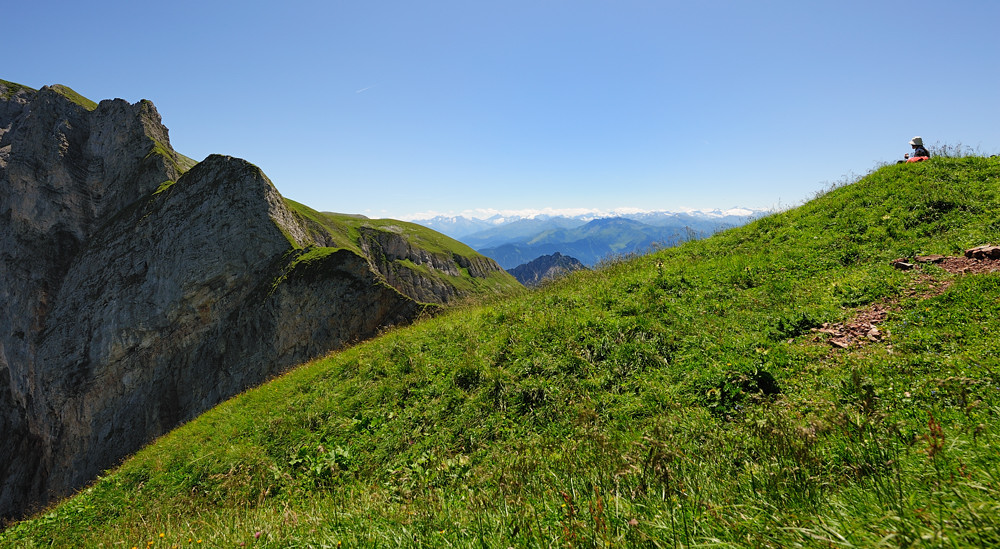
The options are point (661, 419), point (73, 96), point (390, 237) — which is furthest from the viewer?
point (390, 237)

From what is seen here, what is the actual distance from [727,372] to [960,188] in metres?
11.6

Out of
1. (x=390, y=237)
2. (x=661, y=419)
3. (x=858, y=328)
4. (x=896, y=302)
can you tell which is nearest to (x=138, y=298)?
(x=661, y=419)

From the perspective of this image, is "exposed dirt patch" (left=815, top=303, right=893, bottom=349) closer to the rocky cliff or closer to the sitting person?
the sitting person

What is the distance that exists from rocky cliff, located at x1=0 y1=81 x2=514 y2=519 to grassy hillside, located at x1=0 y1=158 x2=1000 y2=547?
19284mm

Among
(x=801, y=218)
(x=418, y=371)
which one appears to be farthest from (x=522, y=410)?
(x=801, y=218)

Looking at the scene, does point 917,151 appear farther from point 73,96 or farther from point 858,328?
point 73,96

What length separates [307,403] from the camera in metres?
10.2

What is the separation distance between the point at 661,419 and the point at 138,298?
186 ft

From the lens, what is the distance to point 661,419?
5852mm

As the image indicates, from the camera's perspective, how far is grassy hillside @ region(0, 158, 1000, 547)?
2.87 meters

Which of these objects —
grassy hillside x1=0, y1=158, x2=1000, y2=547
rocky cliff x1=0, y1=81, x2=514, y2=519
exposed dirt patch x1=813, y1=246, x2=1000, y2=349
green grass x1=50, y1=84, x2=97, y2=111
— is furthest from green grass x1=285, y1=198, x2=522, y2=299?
exposed dirt patch x1=813, y1=246, x2=1000, y2=349

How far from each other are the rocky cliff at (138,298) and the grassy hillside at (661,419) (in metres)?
19.3

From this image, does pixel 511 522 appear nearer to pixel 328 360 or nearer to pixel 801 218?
pixel 328 360

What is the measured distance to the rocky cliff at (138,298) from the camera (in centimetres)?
3531
